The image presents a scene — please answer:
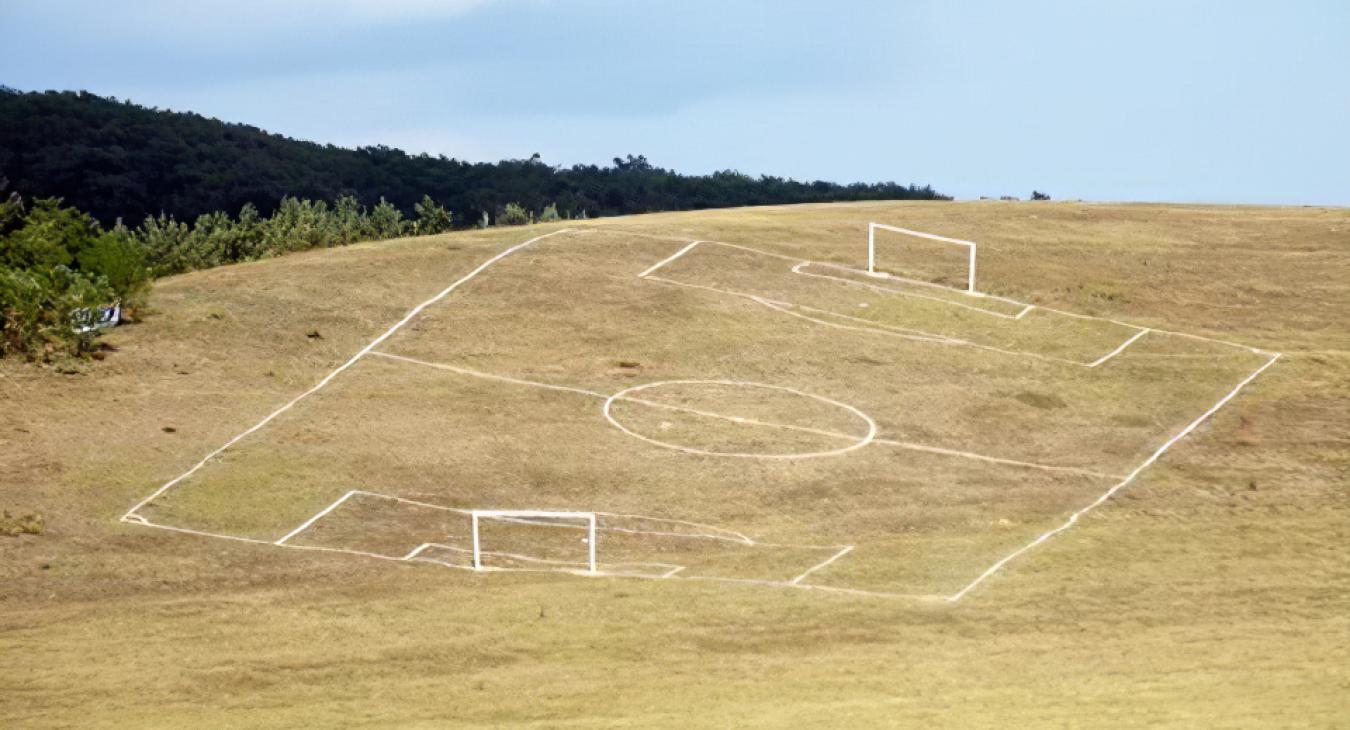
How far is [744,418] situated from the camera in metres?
34.7

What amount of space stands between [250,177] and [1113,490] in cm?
7364

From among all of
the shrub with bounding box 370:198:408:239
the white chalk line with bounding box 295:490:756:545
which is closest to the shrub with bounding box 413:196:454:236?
the shrub with bounding box 370:198:408:239

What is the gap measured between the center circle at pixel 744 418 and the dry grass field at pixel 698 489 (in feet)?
0.31

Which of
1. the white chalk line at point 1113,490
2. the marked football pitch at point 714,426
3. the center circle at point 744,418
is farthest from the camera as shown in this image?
the center circle at point 744,418

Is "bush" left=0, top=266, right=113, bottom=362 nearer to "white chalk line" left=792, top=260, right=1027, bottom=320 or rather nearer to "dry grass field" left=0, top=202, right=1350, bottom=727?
"dry grass field" left=0, top=202, right=1350, bottom=727

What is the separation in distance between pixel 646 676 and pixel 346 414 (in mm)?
14013

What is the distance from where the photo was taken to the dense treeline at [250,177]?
92250 mm

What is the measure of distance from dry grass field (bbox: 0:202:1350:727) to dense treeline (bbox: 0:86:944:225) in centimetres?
4423

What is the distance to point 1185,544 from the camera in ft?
93.0

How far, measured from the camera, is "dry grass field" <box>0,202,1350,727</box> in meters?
21.2

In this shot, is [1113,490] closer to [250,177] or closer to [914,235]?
[914,235]

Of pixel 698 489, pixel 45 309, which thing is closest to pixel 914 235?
pixel 698 489

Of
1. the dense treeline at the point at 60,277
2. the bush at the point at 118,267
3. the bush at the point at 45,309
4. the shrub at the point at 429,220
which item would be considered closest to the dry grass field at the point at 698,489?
the bush at the point at 118,267

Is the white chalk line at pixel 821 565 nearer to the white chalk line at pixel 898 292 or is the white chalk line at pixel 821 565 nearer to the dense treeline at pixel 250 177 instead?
the white chalk line at pixel 898 292
